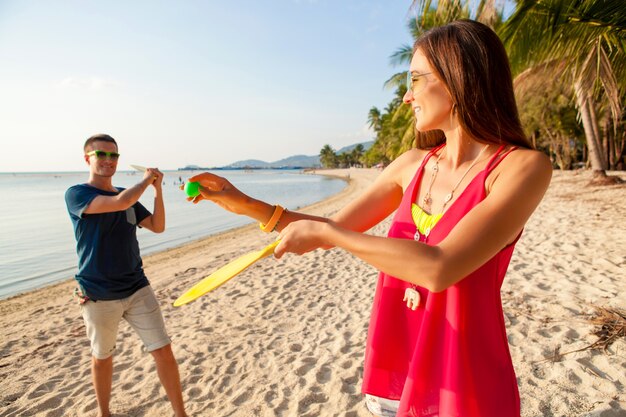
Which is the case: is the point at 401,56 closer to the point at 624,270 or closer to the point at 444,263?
the point at 624,270

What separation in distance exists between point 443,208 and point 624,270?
583 cm

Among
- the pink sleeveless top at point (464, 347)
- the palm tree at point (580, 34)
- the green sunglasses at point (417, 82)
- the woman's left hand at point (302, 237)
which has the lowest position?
the pink sleeveless top at point (464, 347)

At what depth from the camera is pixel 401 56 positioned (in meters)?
22.2

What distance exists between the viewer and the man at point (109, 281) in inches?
115

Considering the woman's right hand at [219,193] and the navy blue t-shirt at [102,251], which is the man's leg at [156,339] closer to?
the navy blue t-shirt at [102,251]

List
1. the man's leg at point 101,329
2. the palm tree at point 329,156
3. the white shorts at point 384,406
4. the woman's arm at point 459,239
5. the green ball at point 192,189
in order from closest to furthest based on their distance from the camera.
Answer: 1. the woman's arm at point 459,239
2. the white shorts at point 384,406
3. the green ball at point 192,189
4. the man's leg at point 101,329
5. the palm tree at point 329,156

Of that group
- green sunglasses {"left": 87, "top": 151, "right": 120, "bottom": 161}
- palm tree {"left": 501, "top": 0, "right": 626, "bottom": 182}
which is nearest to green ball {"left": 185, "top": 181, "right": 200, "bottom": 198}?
green sunglasses {"left": 87, "top": 151, "right": 120, "bottom": 161}

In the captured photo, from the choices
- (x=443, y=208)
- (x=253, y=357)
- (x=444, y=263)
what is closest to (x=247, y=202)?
(x=443, y=208)

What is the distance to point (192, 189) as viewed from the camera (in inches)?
60.9

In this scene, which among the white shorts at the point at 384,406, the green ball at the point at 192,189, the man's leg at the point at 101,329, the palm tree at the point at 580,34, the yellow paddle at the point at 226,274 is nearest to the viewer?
the yellow paddle at the point at 226,274

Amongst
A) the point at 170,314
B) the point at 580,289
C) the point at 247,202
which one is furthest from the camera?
the point at 170,314

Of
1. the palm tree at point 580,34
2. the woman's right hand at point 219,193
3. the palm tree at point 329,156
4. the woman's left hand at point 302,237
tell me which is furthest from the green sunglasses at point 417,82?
the palm tree at point 329,156

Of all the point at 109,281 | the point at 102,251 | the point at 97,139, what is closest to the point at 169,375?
the point at 109,281

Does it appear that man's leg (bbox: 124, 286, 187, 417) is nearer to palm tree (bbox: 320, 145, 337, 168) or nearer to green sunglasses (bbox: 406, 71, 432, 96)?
green sunglasses (bbox: 406, 71, 432, 96)
